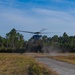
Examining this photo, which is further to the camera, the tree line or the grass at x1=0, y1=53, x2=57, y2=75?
the tree line

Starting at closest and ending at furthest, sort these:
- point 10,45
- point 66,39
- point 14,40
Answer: point 10,45 < point 14,40 < point 66,39

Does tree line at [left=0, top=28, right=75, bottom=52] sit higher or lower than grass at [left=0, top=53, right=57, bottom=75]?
higher

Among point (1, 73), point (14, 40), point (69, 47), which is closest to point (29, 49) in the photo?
point (69, 47)

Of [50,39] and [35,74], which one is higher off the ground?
[50,39]

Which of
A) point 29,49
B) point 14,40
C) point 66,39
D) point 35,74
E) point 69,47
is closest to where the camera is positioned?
point 35,74

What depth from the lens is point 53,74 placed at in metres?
21.9

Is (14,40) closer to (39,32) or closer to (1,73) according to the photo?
(39,32)

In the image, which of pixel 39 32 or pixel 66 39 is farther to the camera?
pixel 66 39

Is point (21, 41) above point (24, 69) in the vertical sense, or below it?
above

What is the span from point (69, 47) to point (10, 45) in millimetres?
35420

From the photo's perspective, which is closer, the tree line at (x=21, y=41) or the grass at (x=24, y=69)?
the grass at (x=24, y=69)

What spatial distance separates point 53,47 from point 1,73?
118 m

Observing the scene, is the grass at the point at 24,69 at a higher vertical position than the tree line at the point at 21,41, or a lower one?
lower

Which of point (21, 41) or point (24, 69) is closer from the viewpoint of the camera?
point (24, 69)
